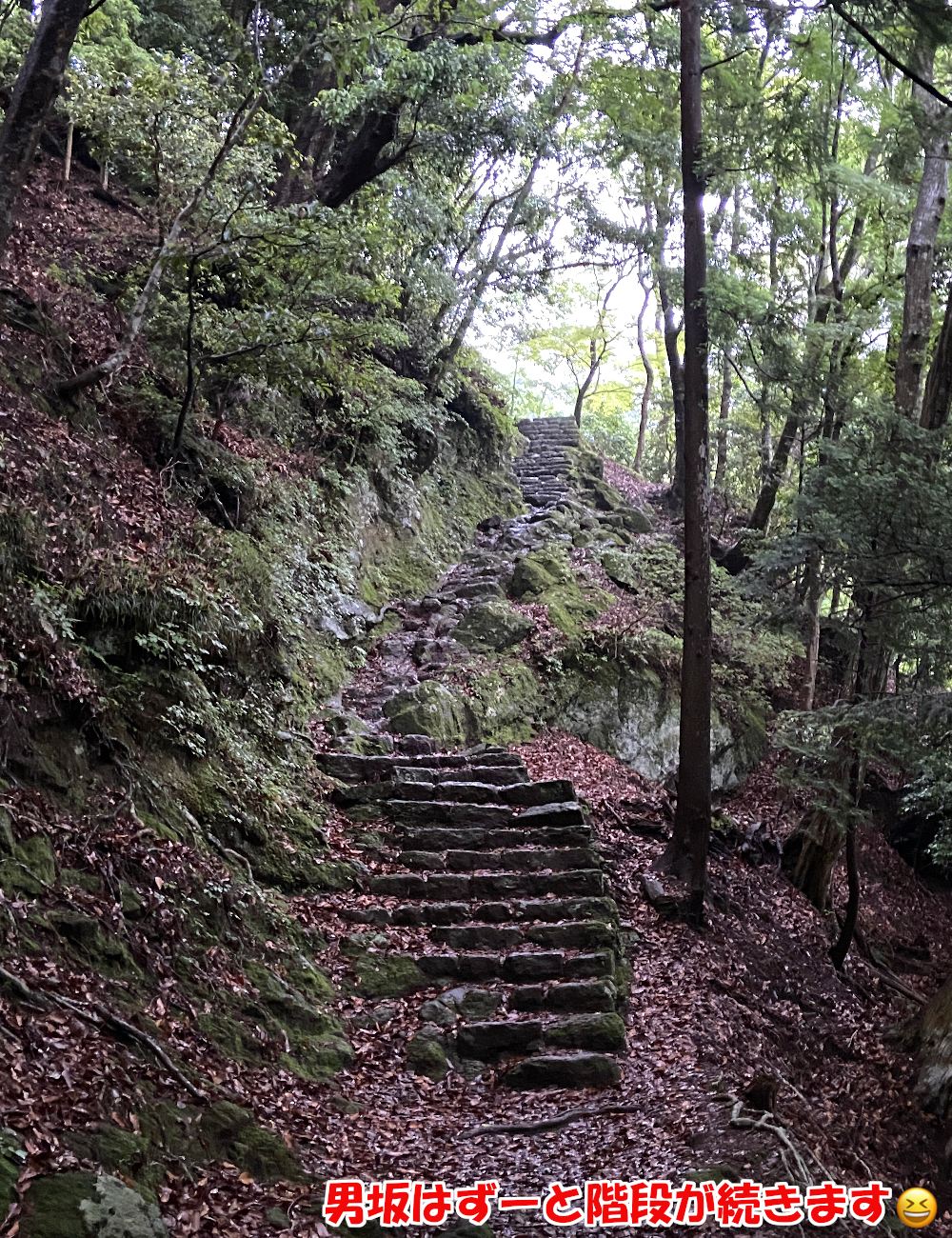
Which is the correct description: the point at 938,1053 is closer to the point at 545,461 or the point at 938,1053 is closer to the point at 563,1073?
the point at 563,1073

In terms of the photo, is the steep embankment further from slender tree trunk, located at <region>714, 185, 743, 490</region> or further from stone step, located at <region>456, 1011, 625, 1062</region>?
slender tree trunk, located at <region>714, 185, 743, 490</region>

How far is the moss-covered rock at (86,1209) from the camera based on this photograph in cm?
262

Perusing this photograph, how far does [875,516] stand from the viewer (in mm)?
6781

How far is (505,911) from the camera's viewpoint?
274 inches

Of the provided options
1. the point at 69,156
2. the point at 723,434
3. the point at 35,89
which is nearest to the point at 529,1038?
the point at 35,89

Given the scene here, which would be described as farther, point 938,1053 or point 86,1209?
point 938,1053

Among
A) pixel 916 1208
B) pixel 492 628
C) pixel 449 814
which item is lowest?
pixel 916 1208

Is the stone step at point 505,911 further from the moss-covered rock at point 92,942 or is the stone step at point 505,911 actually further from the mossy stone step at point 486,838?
the moss-covered rock at point 92,942

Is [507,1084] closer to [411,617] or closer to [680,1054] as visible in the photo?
[680,1054]

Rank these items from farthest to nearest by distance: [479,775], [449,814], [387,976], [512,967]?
1. [479,775]
2. [449,814]
3. [512,967]
4. [387,976]

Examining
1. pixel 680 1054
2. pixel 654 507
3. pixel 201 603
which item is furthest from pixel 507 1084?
pixel 654 507

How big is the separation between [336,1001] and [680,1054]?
7.93ft

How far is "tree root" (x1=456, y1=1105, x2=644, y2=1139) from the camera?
15.8 feet

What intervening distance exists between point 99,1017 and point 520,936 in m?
3.68
